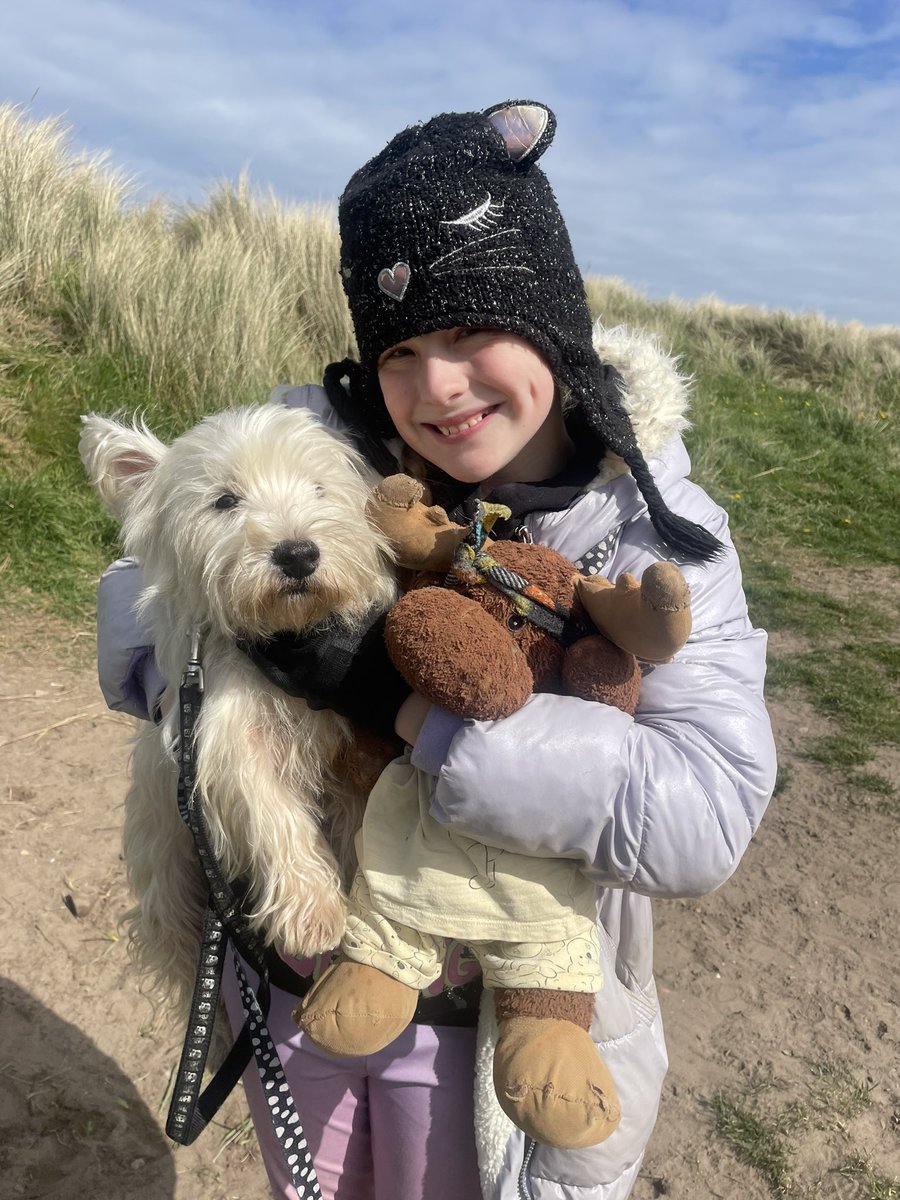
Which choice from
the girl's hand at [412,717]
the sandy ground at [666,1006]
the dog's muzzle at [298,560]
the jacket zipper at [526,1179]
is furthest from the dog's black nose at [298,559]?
the sandy ground at [666,1006]

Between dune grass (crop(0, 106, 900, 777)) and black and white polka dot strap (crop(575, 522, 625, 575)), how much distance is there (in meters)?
3.94

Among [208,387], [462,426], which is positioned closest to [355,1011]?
[462,426]

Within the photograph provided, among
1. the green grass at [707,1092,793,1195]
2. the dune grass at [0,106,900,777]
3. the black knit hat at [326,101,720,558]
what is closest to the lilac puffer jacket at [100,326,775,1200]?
the black knit hat at [326,101,720,558]

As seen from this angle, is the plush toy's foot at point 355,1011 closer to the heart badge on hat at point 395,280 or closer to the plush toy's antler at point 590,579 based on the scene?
the plush toy's antler at point 590,579

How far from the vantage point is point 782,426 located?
38.5ft

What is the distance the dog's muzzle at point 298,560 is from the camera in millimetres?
1638

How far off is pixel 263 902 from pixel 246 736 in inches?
12.7

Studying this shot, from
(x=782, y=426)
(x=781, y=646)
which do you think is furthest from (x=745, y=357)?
(x=781, y=646)

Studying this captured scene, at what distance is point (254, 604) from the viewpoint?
1652 mm

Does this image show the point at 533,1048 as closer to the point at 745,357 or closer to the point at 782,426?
the point at 782,426

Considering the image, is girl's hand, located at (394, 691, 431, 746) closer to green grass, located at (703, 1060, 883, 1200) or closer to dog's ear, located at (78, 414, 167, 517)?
dog's ear, located at (78, 414, 167, 517)

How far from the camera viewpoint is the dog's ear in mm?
1955

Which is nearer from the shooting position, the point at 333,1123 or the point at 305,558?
the point at 305,558

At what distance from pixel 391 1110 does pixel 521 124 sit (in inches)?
82.1
